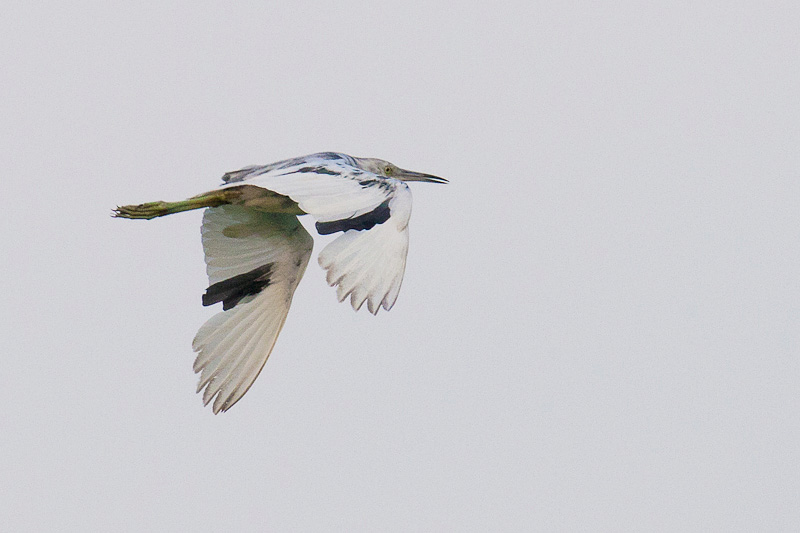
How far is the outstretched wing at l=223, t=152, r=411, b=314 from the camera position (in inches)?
285

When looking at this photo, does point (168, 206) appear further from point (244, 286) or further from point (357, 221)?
point (357, 221)

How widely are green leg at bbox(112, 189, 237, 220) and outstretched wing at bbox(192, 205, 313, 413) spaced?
49 centimetres

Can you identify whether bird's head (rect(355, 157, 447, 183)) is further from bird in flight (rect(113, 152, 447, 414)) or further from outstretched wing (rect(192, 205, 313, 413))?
outstretched wing (rect(192, 205, 313, 413))

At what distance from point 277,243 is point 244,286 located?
1.34 feet

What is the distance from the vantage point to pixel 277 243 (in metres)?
9.82

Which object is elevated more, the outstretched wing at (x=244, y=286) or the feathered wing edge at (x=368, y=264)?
the feathered wing edge at (x=368, y=264)

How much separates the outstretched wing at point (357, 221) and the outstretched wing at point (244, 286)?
4.25 ft

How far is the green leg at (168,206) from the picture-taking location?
9023 millimetres

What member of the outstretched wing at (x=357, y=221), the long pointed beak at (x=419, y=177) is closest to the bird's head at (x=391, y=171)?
the long pointed beak at (x=419, y=177)

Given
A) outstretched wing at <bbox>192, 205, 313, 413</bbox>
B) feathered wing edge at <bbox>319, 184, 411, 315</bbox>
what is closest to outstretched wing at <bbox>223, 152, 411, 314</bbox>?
feathered wing edge at <bbox>319, 184, 411, 315</bbox>

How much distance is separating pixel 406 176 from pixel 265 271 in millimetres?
1654

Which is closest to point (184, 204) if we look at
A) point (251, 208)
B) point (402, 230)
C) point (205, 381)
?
point (251, 208)

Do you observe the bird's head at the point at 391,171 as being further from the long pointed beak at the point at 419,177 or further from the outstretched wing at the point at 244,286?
the outstretched wing at the point at 244,286

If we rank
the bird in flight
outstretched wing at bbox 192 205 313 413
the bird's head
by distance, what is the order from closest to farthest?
the bird in flight → outstretched wing at bbox 192 205 313 413 → the bird's head
